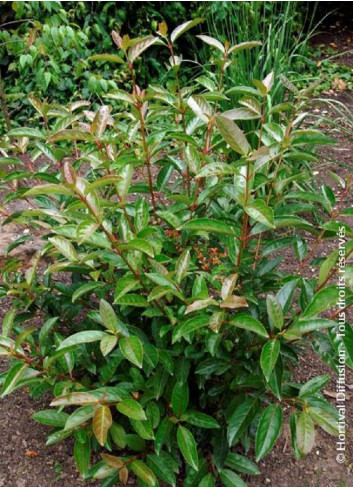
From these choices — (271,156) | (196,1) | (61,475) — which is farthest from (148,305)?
(196,1)

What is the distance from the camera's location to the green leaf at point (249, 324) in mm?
1476

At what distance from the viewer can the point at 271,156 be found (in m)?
1.54

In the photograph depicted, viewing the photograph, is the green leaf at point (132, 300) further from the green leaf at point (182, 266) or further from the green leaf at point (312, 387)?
the green leaf at point (312, 387)

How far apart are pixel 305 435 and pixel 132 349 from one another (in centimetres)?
49

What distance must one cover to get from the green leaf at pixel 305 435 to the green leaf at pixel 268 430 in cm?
8

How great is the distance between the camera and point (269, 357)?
1482 millimetres

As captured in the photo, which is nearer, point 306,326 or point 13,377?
point 306,326

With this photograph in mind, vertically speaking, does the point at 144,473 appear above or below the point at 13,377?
below

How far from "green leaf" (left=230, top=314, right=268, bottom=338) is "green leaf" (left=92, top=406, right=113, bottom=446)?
398 millimetres

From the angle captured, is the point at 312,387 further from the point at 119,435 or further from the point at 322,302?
the point at 119,435

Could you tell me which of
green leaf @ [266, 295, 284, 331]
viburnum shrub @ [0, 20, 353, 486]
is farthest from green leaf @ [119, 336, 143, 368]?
green leaf @ [266, 295, 284, 331]

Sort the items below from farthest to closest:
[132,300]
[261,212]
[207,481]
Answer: [207,481], [132,300], [261,212]

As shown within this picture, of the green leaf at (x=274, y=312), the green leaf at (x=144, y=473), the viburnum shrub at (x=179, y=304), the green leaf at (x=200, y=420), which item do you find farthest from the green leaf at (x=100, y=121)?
the green leaf at (x=144, y=473)

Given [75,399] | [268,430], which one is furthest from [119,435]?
[268,430]
